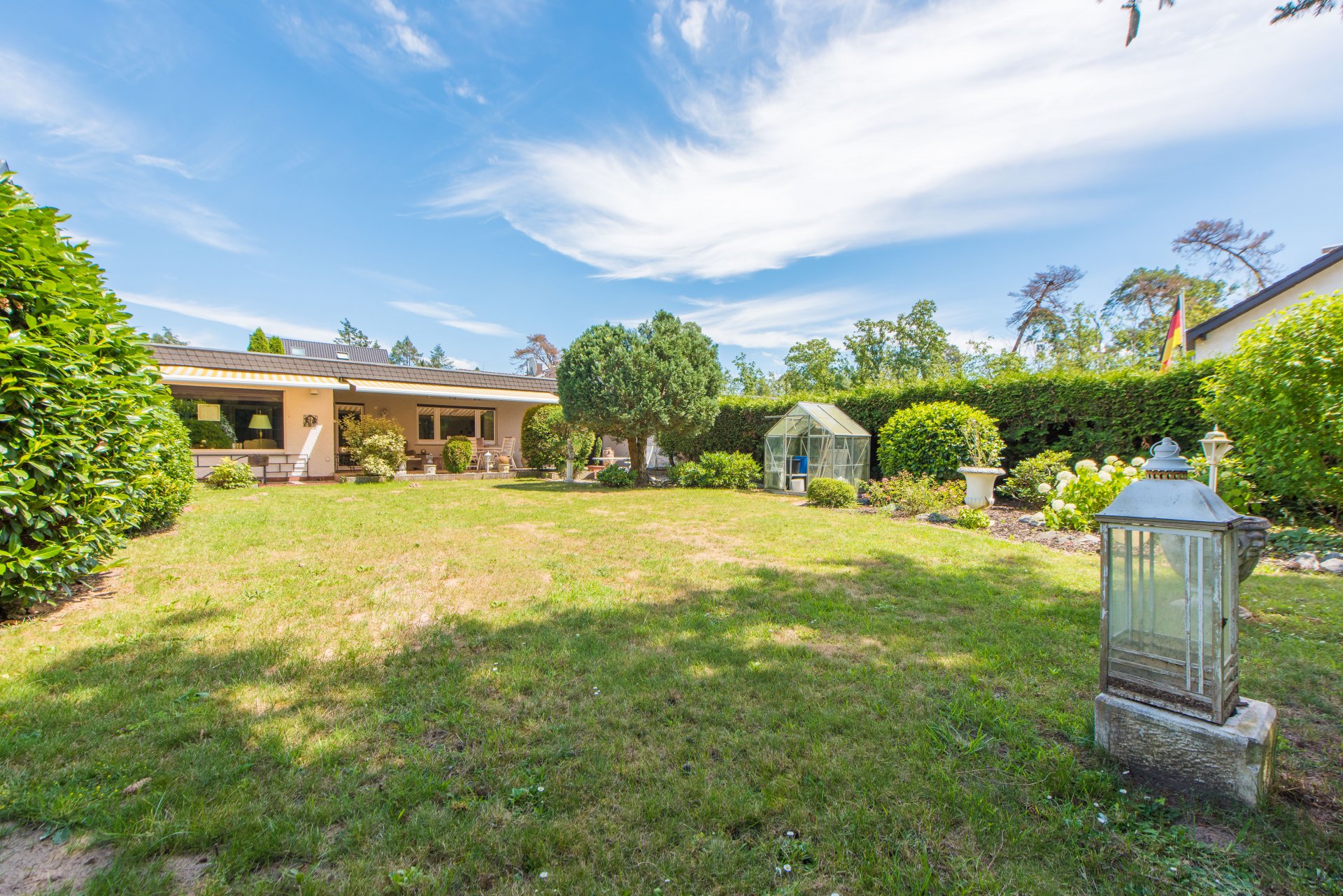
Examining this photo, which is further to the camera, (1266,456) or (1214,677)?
(1266,456)

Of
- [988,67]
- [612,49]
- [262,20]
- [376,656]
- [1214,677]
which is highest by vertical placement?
[612,49]

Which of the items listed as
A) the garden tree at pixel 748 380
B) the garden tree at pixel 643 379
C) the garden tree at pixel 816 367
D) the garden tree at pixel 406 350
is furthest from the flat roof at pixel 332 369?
the garden tree at pixel 406 350

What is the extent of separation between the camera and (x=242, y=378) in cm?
1405

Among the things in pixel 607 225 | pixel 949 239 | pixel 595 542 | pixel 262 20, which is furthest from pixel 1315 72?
pixel 949 239

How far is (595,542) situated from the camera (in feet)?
22.9

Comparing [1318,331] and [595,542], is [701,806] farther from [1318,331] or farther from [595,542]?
[1318,331]

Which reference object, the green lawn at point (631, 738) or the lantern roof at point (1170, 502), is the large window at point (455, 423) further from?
the lantern roof at point (1170, 502)

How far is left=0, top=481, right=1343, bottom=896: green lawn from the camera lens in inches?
66.6

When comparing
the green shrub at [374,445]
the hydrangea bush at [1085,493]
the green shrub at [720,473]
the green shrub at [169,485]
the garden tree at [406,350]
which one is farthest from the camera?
the garden tree at [406,350]

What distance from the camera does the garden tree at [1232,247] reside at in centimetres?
1961

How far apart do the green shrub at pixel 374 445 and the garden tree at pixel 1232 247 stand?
98.3 feet

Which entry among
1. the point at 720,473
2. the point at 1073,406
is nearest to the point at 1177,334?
the point at 1073,406

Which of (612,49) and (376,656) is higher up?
(612,49)

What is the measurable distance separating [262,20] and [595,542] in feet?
28.6
